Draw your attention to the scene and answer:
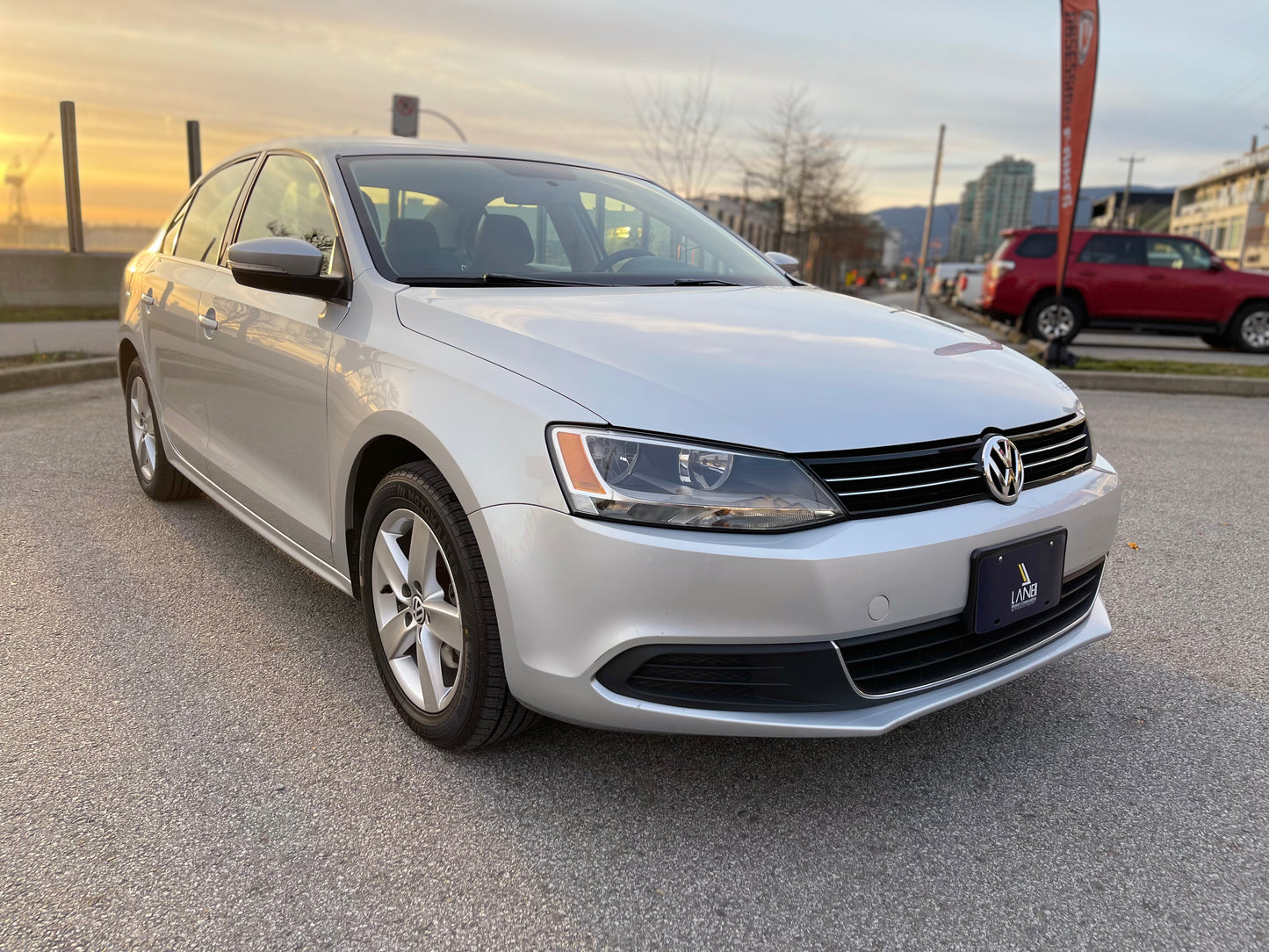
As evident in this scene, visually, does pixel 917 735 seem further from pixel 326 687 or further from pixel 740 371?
pixel 326 687

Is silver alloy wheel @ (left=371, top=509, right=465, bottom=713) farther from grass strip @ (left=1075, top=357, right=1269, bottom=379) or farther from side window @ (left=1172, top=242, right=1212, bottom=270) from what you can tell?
side window @ (left=1172, top=242, right=1212, bottom=270)

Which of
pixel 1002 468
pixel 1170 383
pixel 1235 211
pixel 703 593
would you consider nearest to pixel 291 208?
pixel 703 593

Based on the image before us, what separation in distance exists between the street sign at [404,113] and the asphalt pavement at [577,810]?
49.7 feet

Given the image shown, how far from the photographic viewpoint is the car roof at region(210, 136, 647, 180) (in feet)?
10.4

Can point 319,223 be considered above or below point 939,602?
above

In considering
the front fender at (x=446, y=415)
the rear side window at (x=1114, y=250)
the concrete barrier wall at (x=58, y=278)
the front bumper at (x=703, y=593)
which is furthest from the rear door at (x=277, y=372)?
the rear side window at (x=1114, y=250)

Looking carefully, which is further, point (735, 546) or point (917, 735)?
point (917, 735)

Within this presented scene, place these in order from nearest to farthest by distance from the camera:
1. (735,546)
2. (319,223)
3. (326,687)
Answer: (735,546), (326,687), (319,223)

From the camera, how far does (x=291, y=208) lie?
10.7 feet

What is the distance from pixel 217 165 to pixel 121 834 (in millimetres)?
2988

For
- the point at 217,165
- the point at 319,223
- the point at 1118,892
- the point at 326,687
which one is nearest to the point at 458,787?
the point at 326,687

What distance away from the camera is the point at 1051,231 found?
13852 millimetres

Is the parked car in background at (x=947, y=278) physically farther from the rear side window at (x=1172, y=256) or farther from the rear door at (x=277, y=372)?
the rear door at (x=277, y=372)

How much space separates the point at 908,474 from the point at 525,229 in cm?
159
